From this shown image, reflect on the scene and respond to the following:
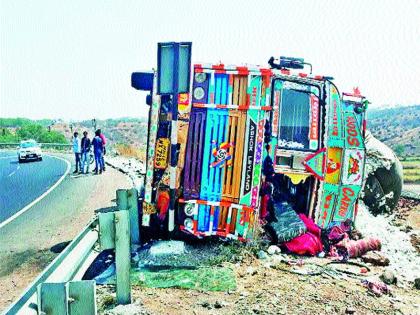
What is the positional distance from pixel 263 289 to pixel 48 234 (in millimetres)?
4698

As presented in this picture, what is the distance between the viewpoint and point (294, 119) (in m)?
6.20

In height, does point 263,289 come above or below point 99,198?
above

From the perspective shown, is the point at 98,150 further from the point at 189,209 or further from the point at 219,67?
the point at 219,67

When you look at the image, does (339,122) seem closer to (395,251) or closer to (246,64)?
(246,64)

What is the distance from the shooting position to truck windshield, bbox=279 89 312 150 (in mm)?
6117

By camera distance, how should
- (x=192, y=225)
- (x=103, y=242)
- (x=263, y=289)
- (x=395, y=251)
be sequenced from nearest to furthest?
(x=103, y=242)
(x=263, y=289)
(x=192, y=225)
(x=395, y=251)

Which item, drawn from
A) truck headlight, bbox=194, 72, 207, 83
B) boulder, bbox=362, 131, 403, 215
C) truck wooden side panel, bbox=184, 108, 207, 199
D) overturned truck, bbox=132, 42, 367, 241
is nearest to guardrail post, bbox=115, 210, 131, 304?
overturned truck, bbox=132, 42, 367, 241

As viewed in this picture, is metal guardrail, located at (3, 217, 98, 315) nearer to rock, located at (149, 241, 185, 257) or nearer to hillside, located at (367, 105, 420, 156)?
rock, located at (149, 241, 185, 257)

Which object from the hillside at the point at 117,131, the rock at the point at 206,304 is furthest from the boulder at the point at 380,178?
the hillside at the point at 117,131

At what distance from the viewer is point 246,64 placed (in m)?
5.93

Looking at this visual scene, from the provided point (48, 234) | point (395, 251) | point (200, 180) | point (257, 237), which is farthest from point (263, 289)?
point (48, 234)

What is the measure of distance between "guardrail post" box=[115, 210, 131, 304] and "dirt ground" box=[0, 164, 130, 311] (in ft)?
5.46

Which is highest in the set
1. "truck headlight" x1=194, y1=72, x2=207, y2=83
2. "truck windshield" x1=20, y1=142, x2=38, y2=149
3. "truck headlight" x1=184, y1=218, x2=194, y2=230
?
"truck headlight" x1=194, y1=72, x2=207, y2=83

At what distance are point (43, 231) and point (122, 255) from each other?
4816 mm
